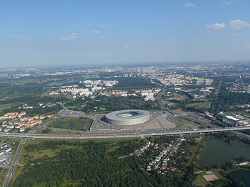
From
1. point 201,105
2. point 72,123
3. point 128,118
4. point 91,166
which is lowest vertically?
point 72,123

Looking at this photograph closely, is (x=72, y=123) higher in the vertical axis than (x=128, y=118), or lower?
lower

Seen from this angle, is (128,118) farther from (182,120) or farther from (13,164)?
(13,164)

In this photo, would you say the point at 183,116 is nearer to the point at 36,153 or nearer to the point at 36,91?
the point at 36,153

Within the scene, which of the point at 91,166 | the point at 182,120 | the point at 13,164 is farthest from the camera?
the point at 182,120

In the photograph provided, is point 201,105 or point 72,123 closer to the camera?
point 72,123

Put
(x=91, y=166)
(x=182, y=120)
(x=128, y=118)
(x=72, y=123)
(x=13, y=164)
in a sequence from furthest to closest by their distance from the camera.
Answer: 1. (x=72, y=123)
2. (x=182, y=120)
3. (x=128, y=118)
4. (x=13, y=164)
5. (x=91, y=166)

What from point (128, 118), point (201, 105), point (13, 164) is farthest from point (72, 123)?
point (201, 105)

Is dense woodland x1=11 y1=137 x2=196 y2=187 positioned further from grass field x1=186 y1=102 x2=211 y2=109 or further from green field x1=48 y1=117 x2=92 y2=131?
grass field x1=186 y1=102 x2=211 y2=109

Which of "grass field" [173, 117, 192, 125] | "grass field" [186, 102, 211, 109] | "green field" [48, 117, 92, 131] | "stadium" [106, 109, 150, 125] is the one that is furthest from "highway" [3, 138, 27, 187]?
"grass field" [186, 102, 211, 109]

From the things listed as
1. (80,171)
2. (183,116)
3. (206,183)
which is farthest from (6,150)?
(183,116)
